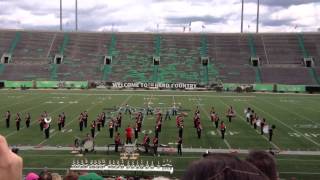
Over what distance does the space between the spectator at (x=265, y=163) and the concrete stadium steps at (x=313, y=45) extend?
7232cm

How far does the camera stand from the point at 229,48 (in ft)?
253

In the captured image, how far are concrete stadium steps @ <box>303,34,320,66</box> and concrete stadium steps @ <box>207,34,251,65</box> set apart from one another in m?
8.47

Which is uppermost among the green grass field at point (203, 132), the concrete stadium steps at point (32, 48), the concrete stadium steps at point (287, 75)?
the concrete stadium steps at point (32, 48)

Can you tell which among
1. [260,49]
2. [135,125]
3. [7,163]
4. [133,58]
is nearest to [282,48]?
[260,49]

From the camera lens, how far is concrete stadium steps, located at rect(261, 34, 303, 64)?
73.8 m

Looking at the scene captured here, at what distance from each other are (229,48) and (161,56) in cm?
997

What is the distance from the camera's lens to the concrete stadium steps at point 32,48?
242 ft

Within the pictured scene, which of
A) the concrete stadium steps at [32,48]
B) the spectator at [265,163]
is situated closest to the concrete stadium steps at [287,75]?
the concrete stadium steps at [32,48]

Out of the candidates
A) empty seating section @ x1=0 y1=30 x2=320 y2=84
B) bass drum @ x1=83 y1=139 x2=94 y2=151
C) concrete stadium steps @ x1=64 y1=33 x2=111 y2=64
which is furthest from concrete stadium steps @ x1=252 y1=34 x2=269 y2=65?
bass drum @ x1=83 y1=139 x2=94 y2=151

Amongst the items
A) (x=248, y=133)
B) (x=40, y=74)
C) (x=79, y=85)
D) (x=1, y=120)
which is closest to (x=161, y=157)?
(x=248, y=133)

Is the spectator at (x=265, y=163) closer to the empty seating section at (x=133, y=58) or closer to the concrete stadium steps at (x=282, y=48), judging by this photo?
the empty seating section at (x=133, y=58)

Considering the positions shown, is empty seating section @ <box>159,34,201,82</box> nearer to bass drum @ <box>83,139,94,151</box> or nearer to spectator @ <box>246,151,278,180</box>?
bass drum @ <box>83,139,94,151</box>

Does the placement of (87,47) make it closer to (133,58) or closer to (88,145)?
(133,58)

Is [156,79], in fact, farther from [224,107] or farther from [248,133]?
[248,133]
